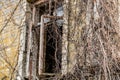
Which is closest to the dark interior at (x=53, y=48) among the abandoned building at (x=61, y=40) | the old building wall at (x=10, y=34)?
the abandoned building at (x=61, y=40)

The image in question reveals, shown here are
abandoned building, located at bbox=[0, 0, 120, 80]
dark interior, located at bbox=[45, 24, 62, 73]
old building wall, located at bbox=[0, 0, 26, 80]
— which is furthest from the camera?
old building wall, located at bbox=[0, 0, 26, 80]

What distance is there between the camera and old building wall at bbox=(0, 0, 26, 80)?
732cm

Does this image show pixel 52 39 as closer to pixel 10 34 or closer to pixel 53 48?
pixel 53 48

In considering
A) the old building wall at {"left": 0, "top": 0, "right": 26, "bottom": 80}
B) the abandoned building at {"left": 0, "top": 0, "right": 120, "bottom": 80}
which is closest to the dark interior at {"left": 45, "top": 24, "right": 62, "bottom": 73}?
the abandoned building at {"left": 0, "top": 0, "right": 120, "bottom": 80}

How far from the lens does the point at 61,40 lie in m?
6.48

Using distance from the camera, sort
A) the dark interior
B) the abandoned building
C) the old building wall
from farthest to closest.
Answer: the old building wall → the dark interior → the abandoned building

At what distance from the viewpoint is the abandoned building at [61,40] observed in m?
5.53

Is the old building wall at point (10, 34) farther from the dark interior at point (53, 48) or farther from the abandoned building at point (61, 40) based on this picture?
the dark interior at point (53, 48)

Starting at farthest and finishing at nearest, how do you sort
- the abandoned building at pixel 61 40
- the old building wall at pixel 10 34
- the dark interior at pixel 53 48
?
1. the old building wall at pixel 10 34
2. the dark interior at pixel 53 48
3. the abandoned building at pixel 61 40

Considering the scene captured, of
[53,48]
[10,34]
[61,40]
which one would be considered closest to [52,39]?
[53,48]

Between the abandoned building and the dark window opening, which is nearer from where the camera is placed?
the abandoned building

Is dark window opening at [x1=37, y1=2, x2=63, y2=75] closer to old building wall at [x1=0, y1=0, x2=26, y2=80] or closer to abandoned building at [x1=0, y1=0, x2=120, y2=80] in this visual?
abandoned building at [x1=0, y1=0, x2=120, y2=80]

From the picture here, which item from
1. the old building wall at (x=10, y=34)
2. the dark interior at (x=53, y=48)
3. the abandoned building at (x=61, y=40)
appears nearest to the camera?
the abandoned building at (x=61, y=40)

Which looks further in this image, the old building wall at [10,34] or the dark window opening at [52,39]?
the old building wall at [10,34]
